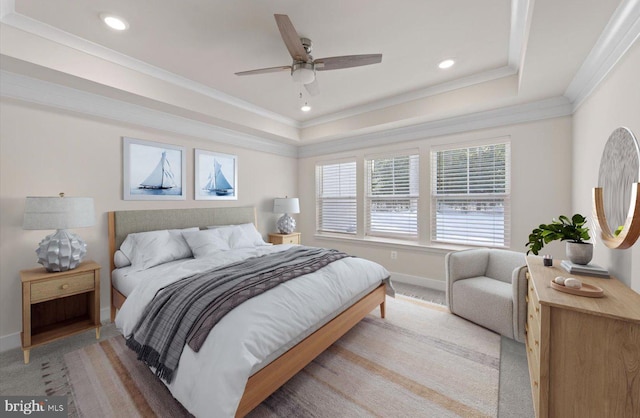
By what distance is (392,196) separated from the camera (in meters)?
4.40

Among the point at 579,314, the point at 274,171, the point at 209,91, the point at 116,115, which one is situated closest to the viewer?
the point at 579,314

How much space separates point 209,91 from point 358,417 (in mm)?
3736

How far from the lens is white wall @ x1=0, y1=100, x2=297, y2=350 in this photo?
240cm

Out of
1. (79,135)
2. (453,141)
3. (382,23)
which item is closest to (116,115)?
(79,135)

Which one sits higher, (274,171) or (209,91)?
(209,91)

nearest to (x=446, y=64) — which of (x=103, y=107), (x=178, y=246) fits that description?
(x=178, y=246)

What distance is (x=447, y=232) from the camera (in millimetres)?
3873

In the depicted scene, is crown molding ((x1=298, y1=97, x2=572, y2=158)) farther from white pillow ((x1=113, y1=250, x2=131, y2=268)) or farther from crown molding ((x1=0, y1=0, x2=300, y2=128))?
white pillow ((x1=113, y1=250, x2=131, y2=268))

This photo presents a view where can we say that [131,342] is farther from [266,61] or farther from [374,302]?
[266,61]

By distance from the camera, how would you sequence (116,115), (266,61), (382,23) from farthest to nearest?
(116,115)
(266,61)
(382,23)

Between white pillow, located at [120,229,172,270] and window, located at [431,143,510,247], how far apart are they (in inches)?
144

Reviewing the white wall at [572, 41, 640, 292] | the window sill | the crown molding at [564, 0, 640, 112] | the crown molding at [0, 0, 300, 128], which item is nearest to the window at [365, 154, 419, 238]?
the window sill

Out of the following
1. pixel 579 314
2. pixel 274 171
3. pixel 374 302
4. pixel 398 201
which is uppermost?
pixel 274 171
